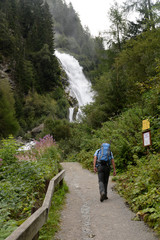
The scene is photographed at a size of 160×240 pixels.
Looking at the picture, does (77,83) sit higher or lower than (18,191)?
higher

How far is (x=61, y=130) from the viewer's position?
2211cm

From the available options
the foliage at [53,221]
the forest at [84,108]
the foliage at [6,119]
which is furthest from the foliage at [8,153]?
the foliage at [6,119]

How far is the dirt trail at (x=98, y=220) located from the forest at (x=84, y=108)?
28 cm

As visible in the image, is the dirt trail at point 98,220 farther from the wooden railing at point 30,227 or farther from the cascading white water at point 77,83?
the cascading white water at point 77,83

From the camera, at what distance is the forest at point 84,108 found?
532 cm

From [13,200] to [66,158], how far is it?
13.5m

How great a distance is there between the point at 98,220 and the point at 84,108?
16829 millimetres

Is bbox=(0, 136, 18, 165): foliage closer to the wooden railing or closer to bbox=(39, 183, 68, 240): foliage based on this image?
bbox=(39, 183, 68, 240): foliage

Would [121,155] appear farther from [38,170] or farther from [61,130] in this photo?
[61,130]

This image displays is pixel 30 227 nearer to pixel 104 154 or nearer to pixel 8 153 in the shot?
pixel 104 154

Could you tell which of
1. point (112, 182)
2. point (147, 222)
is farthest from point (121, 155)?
point (147, 222)

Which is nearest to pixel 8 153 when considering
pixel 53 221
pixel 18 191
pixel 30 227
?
pixel 18 191

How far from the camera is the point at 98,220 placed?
4.72 metres

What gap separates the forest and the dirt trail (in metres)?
0.28
